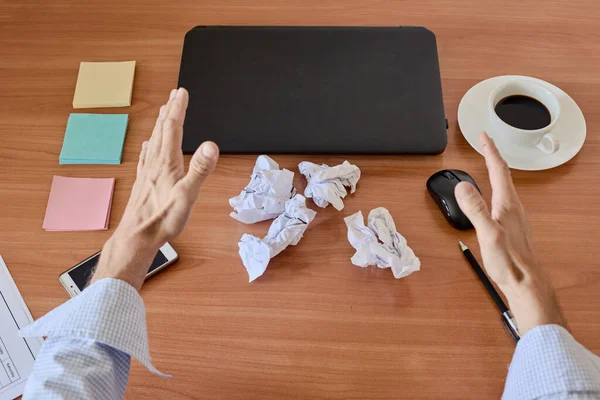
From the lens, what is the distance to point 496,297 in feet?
2.24

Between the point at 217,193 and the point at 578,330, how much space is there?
541 millimetres

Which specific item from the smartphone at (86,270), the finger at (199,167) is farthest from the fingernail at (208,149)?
the smartphone at (86,270)

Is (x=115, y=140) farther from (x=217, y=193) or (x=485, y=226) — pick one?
(x=485, y=226)

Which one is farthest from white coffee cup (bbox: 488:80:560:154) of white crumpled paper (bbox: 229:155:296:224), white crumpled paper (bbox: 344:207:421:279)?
white crumpled paper (bbox: 229:155:296:224)

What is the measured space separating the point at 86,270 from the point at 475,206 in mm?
529

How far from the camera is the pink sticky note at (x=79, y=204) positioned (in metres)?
0.76

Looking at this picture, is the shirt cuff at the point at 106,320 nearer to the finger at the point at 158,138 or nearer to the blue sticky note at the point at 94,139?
the finger at the point at 158,138

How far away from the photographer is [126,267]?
61 cm

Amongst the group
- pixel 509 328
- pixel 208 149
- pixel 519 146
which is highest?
pixel 208 149

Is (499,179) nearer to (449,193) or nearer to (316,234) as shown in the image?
(449,193)

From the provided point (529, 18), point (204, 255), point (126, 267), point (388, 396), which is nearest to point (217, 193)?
point (204, 255)

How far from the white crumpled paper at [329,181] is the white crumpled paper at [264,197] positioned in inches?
1.1

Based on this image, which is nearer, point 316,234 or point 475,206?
point 475,206

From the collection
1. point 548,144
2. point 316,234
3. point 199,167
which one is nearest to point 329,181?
point 316,234
